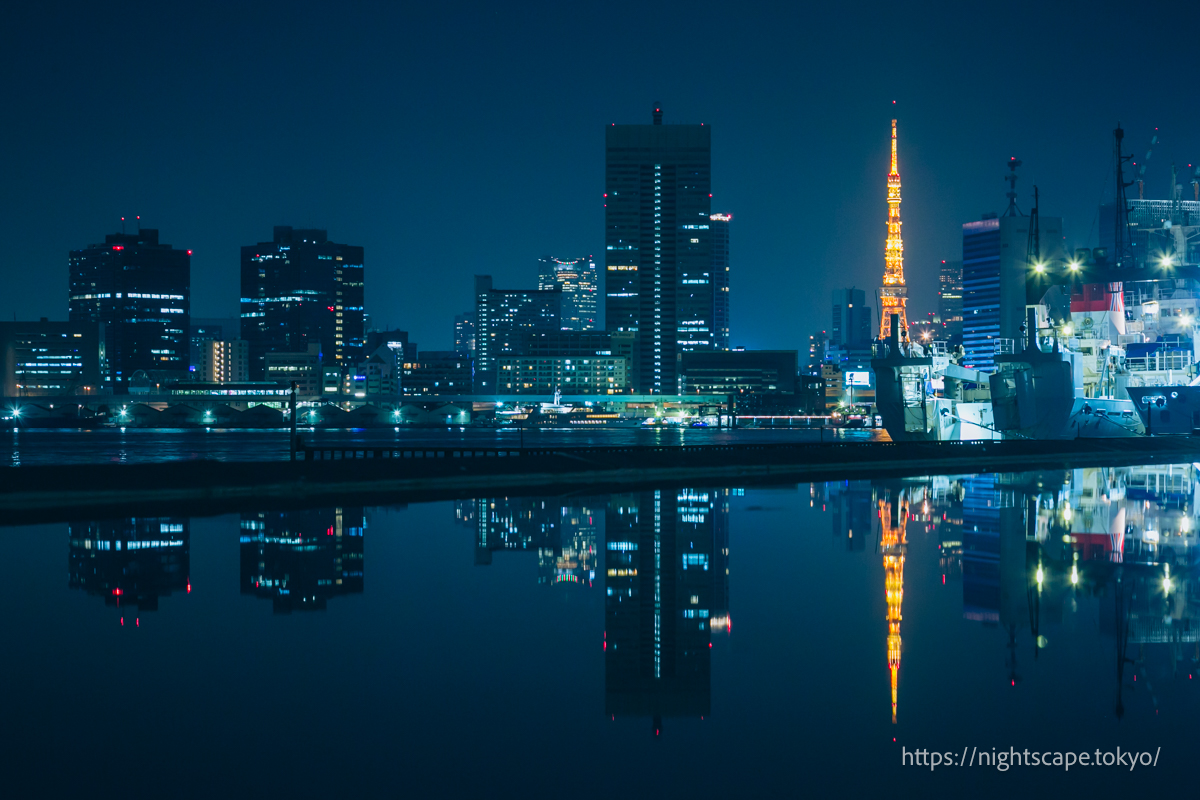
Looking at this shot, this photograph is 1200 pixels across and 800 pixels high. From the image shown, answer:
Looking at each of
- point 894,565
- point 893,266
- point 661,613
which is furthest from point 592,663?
point 893,266

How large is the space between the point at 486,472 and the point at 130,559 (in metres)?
24.3

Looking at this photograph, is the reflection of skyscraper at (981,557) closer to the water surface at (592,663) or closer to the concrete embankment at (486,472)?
the water surface at (592,663)

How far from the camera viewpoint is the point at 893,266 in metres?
117

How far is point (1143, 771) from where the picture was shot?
9.25 metres

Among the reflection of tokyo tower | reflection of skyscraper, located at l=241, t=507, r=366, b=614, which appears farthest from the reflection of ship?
reflection of skyscraper, located at l=241, t=507, r=366, b=614

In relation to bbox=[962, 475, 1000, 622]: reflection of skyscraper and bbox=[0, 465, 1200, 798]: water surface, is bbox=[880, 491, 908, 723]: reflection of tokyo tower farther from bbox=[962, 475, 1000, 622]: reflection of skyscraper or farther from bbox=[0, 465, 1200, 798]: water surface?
bbox=[962, 475, 1000, 622]: reflection of skyscraper

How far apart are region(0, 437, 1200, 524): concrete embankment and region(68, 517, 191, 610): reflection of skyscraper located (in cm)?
424

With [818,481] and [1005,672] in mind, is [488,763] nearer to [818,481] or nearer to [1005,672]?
[1005,672]

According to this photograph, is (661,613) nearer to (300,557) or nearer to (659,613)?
(659,613)

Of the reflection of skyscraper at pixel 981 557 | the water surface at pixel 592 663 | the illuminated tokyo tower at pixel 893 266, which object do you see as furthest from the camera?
the illuminated tokyo tower at pixel 893 266

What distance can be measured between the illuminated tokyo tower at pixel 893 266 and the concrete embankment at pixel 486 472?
138ft

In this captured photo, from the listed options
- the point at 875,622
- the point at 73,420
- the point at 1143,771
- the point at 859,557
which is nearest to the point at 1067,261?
the point at 859,557

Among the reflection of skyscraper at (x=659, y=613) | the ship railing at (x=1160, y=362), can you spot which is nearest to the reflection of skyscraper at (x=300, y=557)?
the reflection of skyscraper at (x=659, y=613)

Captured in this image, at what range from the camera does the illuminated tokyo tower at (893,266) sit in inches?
4284
